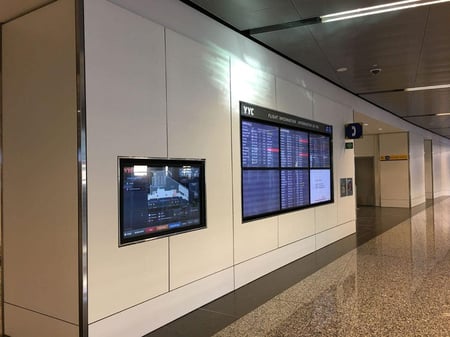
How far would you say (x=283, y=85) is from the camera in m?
6.65

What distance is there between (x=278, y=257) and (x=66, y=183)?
12.8ft

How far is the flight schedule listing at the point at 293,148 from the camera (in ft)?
22.0

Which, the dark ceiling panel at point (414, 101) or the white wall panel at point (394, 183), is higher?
the dark ceiling panel at point (414, 101)

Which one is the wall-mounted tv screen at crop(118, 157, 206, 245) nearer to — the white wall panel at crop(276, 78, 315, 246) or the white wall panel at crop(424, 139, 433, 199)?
the white wall panel at crop(276, 78, 315, 246)

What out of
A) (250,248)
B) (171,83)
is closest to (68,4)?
(171,83)

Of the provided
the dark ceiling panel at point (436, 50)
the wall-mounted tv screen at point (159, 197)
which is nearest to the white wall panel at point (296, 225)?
the wall-mounted tv screen at point (159, 197)

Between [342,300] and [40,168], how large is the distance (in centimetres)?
367

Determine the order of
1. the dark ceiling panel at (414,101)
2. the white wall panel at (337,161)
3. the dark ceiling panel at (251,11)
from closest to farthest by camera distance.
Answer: the dark ceiling panel at (251,11), the white wall panel at (337,161), the dark ceiling panel at (414,101)

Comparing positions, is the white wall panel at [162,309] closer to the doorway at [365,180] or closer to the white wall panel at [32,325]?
the white wall panel at [32,325]

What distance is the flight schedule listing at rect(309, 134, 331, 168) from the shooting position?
7.78 m

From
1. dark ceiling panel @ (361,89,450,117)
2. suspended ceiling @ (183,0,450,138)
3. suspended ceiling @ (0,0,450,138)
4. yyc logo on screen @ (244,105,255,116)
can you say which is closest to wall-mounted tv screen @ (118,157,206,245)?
yyc logo on screen @ (244,105,255,116)

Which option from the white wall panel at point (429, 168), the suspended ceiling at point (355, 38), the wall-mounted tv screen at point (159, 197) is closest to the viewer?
the wall-mounted tv screen at point (159, 197)

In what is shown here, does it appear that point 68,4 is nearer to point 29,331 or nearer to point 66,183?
point 66,183

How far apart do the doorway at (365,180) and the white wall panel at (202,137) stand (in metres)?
13.8
